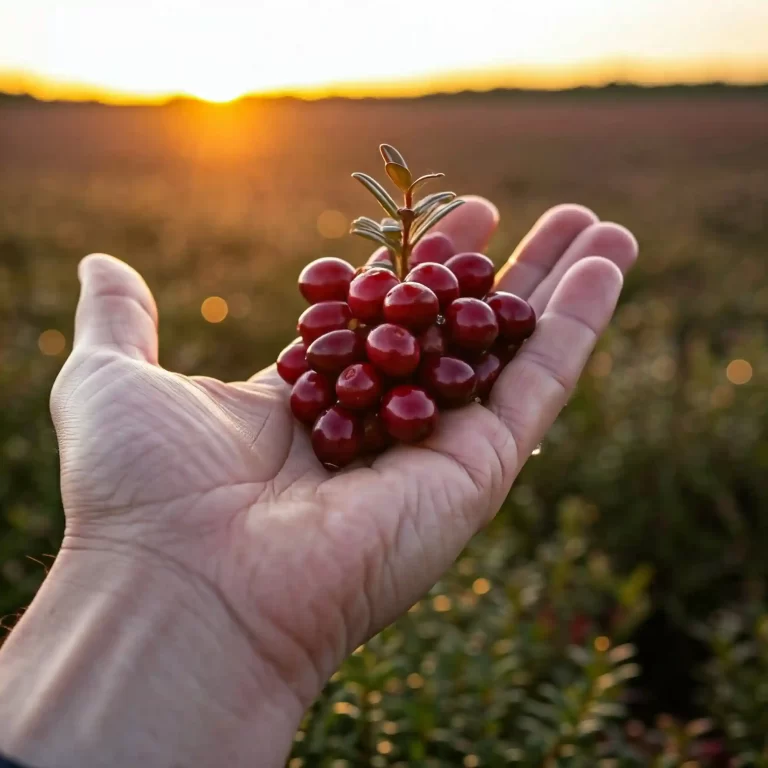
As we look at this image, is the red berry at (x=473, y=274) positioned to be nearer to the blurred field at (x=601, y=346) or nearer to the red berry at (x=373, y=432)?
the red berry at (x=373, y=432)

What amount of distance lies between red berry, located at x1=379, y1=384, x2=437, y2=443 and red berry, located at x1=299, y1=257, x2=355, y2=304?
1.64 feet

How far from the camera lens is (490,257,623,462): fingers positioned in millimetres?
2483

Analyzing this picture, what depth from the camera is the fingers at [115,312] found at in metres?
2.61

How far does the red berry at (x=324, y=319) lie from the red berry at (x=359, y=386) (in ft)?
0.73

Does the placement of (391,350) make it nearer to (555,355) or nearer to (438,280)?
(438,280)

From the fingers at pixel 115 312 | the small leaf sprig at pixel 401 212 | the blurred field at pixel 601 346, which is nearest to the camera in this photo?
the small leaf sprig at pixel 401 212

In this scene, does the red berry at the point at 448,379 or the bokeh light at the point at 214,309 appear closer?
the red berry at the point at 448,379

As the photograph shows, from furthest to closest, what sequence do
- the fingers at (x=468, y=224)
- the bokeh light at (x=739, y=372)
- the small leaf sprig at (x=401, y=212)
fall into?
the bokeh light at (x=739, y=372), the fingers at (x=468, y=224), the small leaf sprig at (x=401, y=212)

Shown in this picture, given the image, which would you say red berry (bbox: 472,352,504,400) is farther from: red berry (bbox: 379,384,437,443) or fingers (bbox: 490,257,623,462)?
red berry (bbox: 379,384,437,443)

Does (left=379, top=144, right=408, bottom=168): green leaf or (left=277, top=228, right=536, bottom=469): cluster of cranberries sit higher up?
(left=379, top=144, right=408, bottom=168): green leaf

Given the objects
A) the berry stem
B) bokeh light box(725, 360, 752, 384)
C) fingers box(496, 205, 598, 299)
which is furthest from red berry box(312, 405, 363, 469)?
bokeh light box(725, 360, 752, 384)

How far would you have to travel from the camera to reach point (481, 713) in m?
2.62

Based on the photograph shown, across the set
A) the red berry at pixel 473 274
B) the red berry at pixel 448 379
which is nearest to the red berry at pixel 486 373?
the red berry at pixel 448 379

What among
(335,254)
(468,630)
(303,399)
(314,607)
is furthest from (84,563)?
(335,254)
